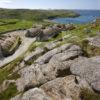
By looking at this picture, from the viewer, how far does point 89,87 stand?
91.4ft

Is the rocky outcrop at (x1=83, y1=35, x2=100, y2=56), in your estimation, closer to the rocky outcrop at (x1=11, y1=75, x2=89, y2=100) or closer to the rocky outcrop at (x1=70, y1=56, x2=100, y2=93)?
the rocky outcrop at (x1=70, y1=56, x2=100, y2=93)

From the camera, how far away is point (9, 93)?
1388 inches

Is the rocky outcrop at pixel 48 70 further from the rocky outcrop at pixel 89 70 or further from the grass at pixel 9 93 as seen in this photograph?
the rocky outcrop at pixel 89 70

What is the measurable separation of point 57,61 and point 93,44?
9136mm

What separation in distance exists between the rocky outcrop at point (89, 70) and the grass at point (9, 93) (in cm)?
886

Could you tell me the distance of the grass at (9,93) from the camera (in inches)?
1361

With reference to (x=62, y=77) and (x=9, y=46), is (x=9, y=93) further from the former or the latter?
(x=9, y=46)

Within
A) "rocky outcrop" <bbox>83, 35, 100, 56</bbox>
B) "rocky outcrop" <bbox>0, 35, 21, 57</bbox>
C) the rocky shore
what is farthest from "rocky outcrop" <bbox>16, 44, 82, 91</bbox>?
"rocky outcrop" <bbox>0, 35, 21, 57</bbox>

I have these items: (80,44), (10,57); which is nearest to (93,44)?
(80,44)

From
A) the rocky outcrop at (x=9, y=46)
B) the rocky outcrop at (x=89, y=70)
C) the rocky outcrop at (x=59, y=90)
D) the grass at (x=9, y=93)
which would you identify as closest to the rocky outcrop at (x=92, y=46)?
the rocky outcrop at (x=89, y=70)

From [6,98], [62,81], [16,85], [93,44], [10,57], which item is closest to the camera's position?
[62,81]

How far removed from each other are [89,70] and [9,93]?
11.9 meters

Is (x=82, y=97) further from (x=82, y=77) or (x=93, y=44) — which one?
(x=93, y=44)

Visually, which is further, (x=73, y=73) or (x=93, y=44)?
(x=93, y=44)
